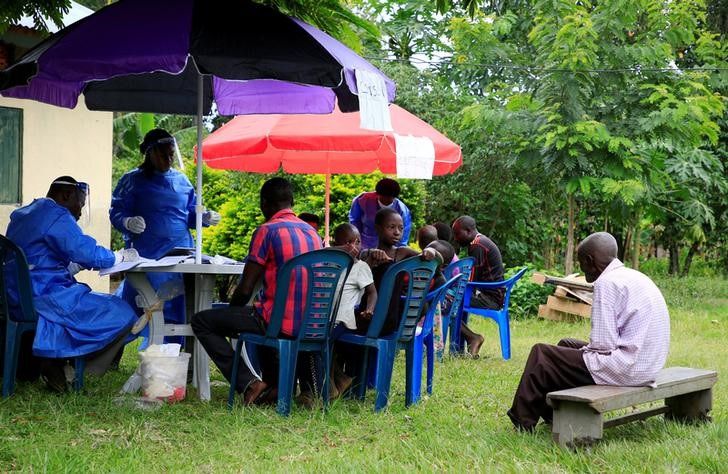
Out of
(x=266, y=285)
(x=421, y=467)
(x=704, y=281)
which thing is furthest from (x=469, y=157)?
(x=421, y=467)

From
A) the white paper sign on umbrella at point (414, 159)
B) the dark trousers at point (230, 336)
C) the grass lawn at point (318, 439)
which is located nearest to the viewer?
the grass lawn at point (318, 439)

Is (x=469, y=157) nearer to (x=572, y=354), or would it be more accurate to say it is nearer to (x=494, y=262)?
(x=494, y=262)

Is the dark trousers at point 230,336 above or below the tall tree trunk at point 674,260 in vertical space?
above

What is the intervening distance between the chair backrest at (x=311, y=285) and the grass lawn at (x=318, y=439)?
59 cm

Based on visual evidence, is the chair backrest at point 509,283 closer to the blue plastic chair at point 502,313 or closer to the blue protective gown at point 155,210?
the blue plastic chair at point 502,313

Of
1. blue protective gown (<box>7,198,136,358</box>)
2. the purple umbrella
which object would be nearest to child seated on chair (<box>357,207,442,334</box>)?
the purple umbrella

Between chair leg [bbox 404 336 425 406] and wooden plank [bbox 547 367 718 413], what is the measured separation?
1.42 metres

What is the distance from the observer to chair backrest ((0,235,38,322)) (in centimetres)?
638

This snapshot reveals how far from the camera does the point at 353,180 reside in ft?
44.9

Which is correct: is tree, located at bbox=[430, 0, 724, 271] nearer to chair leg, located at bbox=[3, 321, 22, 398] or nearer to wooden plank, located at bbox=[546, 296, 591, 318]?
wooden plank, located at bbox=[546, 296, 591, 318]

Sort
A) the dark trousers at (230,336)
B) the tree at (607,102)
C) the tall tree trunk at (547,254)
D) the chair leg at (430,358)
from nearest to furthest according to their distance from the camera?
the dark trousers at (230,336) < the chair leg at (430,358) < the tree at (607,102) < the tall tree trunk at (547,254)

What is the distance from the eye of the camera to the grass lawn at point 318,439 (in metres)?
4.90

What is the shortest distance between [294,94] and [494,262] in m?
3.14

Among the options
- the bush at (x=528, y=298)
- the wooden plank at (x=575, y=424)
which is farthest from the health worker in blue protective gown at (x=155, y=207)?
the bush at (x=528, y=298)
